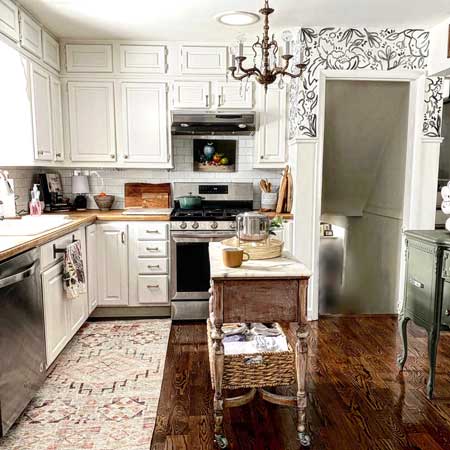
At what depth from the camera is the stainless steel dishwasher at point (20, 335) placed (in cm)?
198

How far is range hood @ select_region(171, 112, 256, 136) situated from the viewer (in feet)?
12.4

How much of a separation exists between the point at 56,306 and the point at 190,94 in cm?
223

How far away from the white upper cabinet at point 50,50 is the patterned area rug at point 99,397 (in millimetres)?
2314

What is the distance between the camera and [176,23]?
342cm

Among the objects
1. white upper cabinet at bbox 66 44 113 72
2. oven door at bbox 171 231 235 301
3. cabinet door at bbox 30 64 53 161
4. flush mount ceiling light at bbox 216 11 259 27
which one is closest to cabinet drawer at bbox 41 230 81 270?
cabinet door at bbox 30 64 53 161

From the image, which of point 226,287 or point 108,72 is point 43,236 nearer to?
point 226,287

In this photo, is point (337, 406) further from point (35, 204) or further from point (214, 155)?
point (35, 204)

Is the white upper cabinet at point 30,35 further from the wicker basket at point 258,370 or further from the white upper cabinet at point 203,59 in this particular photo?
the wicker basket at point 258,370

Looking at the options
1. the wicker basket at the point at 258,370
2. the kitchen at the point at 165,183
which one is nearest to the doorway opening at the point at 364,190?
the kitchen at the point at 165,183

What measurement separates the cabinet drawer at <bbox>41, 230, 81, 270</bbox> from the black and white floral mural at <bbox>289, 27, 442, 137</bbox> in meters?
2.13

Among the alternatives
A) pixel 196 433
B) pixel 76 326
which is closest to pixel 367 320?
pixel 196 433

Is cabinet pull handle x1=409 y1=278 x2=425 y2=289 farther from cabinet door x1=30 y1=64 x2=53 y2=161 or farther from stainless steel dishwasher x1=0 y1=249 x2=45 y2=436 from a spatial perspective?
cabinet door x1=30 y1=64 x2=53 y2=161

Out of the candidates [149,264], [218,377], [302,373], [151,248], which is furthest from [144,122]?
[302,373]

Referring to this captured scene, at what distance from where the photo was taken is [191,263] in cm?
370
